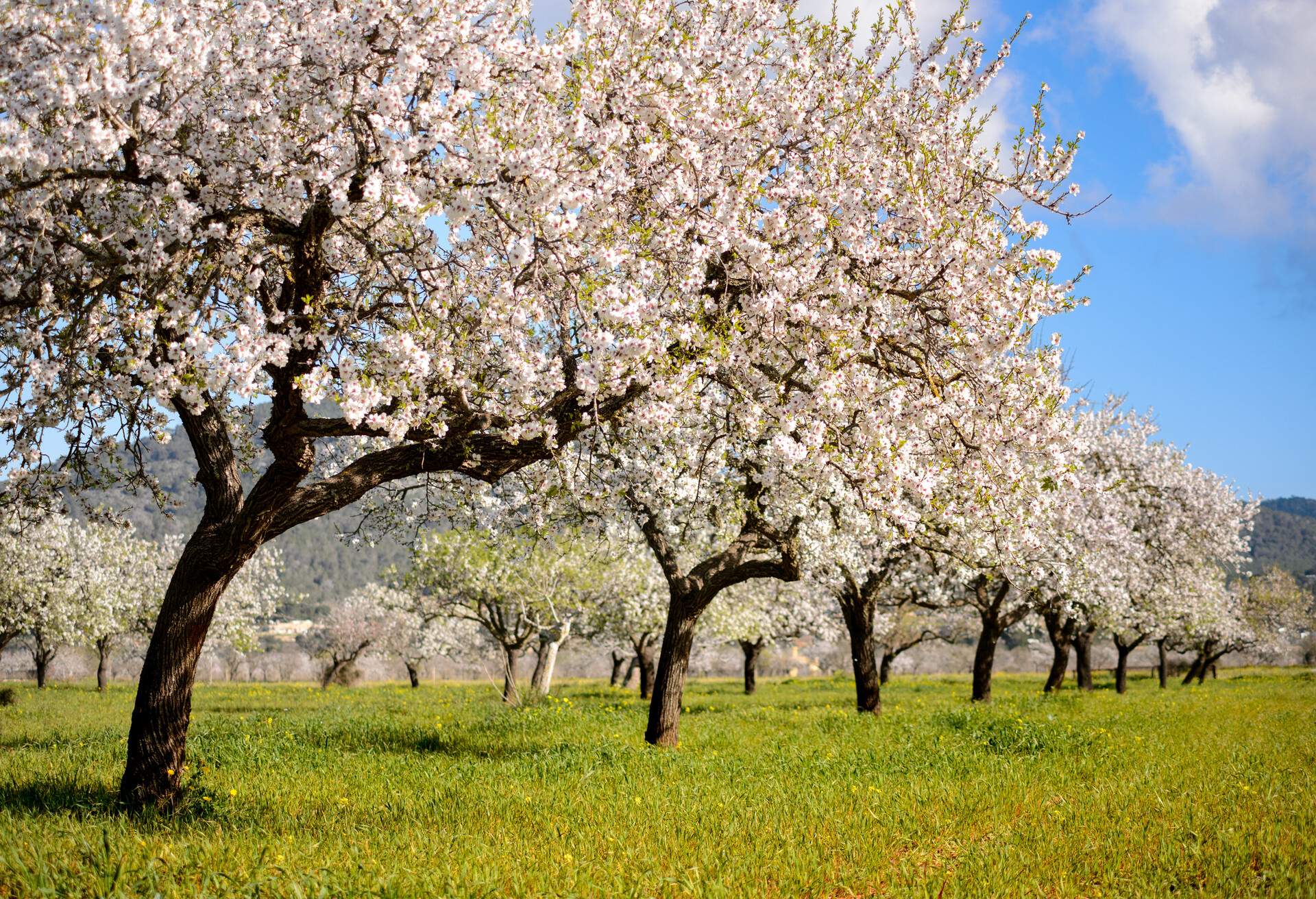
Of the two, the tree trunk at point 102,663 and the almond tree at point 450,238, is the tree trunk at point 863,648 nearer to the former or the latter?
the almond tree at point 450,238

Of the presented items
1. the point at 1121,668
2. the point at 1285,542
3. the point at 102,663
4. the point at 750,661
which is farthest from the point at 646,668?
the point at 1285,542

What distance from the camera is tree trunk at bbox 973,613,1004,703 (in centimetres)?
2886

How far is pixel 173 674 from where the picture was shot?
9062mm

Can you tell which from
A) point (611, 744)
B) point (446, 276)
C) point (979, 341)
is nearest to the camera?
point (446, 276)

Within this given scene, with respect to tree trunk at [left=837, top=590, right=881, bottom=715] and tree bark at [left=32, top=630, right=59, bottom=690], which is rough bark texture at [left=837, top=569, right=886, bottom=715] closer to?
tree trunk at [left=837, top=590, right=881, bottom=715]

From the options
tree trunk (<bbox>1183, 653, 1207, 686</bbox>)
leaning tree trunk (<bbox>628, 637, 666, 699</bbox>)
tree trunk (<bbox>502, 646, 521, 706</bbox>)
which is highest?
tree trunk (<bbox>502, 646, 521, 706</bbox>)

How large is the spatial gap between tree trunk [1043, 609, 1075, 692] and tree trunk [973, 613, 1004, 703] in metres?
3.85

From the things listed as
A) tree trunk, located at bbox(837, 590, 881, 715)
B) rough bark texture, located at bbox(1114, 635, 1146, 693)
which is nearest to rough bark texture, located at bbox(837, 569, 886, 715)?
tree trunk, located at bbox(837, 590, 881, 715)

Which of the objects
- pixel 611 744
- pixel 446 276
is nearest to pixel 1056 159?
pixel 446 276

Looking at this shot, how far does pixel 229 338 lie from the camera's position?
8.28 meters

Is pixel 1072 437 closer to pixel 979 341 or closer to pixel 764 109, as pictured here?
pixel 979 341

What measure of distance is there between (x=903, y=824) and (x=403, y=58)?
26.8 ft

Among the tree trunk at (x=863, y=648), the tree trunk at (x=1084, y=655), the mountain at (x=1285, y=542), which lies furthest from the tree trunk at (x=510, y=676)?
the mountain at (x=1285, y=542)

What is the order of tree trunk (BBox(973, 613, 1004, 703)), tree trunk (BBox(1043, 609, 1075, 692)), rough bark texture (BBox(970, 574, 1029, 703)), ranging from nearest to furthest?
rough bark texture (BBox(970, 574, 1029, 703))
tree trunk (BBox(973, 613, 1004, 703))
tree trunk (BBox(1043, 609, 1075, 692))
